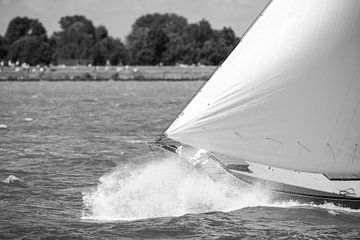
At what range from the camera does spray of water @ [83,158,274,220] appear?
2417cm

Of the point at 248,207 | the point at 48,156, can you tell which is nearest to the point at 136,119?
the point at 48,156

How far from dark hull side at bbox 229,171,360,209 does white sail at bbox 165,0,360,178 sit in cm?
127

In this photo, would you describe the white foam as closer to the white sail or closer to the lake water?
A: the lake water

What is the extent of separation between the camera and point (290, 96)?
2205 centimetres

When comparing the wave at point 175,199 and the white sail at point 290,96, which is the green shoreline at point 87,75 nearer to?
the wave at point 175,199

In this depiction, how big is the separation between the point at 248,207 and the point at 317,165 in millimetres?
3050

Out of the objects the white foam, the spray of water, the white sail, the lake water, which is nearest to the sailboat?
the white sail

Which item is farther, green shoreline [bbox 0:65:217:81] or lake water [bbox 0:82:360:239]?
green shoreline [bbox 0:65:217:81]

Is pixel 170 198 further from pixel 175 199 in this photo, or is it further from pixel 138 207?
pixel 138 207

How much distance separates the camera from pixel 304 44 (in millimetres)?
21625

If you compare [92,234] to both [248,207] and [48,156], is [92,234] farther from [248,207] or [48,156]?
[48,156]

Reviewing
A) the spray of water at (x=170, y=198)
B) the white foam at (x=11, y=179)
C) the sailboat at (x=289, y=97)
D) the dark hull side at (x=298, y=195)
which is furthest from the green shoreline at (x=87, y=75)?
the sailboat at (x=289, y=97)

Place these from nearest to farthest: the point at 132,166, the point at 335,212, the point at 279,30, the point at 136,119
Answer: the point at 279,30 < the point at 335,212 < the point at 132,166 < the point at 136,119

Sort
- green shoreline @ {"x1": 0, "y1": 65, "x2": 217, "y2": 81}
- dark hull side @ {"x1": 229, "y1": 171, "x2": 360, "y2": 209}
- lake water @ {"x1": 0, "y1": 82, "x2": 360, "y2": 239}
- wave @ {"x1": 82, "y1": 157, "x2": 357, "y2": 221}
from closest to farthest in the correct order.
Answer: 1. lake water @ {"x1": 0, "y1": 82, "x2": 360, "y2": 239}
2. dark hull side @ {"x1": 229, "y1": 171, "x2": 360, "y2": 209}
3. wave @ {"x1": 82, "y1": 157, "x2": 357, "y2": 221}
4. green shoreline @ {"x1": 0, "y1": 65, "x2": 217, "y2": 81}
